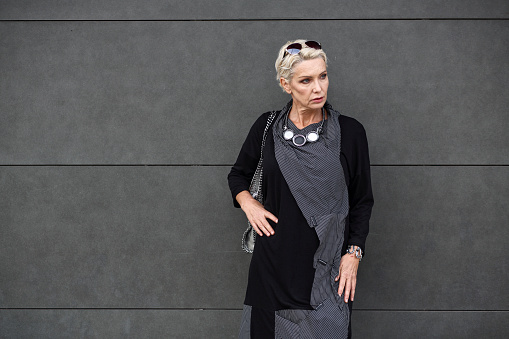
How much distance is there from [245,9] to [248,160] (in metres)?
1.23

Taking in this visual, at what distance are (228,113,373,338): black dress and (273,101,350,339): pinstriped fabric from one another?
0.04 metres

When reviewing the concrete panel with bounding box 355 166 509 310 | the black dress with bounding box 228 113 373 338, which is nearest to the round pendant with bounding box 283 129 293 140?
the black dress with bounding box 228 113 373 338

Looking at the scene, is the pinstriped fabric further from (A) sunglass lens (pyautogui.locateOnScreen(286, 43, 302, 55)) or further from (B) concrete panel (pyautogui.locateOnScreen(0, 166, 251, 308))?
(B) concrete panel (pyautogui.locateOnScreen(0, 166, 251, 308))

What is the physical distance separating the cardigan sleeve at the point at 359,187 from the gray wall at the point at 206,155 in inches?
34.8

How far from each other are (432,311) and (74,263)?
2536mm

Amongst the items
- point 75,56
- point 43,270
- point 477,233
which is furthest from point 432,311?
point 75,56

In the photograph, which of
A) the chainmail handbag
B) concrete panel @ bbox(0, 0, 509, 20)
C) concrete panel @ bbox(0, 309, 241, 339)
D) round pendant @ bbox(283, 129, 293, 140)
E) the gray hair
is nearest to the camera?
the gray hair

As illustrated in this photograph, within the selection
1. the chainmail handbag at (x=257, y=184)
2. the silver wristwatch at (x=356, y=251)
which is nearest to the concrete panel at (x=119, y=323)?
the chainmail handbag at (x=257, y=184)

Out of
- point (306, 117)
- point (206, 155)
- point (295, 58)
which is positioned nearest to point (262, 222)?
point (306, 117)

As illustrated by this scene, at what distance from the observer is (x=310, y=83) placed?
2.32 m

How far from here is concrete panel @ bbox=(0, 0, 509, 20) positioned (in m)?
3.22

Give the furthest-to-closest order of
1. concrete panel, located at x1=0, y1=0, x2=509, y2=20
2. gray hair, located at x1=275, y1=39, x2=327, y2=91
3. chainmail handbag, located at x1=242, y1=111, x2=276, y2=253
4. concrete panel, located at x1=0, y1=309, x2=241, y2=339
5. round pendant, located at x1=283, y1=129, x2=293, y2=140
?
concrete panel, located at x1=0, y1=309, x2=241, y2=339, concrete panel, located at x1=0, y1=0, x2=509, y2=20, chainmail handbag, located at x1=242, y1=111, x2=276, y2=253, round pendant, located at x1=283, y1=129, x2=293, y2=140, gray hair, located at x1=275, y1=39, x2=327, y2=91

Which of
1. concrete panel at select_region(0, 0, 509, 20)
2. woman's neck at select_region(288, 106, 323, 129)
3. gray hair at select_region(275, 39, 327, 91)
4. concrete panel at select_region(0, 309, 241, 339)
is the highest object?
concrete panel at select_region(0, 0, 509, 20)

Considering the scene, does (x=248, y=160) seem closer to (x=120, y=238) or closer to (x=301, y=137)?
(x=301, y=137)
